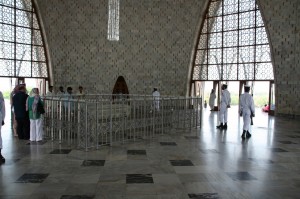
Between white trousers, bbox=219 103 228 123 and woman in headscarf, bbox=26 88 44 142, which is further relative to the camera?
white trousers, bbox=219 103 228 123

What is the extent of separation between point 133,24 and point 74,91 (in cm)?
518

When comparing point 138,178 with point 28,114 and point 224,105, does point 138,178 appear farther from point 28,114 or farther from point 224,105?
point 224,105

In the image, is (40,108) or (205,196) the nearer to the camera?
(205,196)

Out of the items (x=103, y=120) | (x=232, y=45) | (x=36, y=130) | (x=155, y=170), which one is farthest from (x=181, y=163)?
(x=232, y=45)

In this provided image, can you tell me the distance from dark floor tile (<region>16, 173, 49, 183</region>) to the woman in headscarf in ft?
9.38

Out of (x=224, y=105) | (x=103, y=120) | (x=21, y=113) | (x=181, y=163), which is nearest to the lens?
(x=181, y=163)

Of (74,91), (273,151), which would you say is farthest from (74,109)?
(74,91)

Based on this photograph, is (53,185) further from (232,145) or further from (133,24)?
(133,24)

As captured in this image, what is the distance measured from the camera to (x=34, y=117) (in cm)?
724

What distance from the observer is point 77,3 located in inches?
681

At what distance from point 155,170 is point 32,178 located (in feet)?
6.11

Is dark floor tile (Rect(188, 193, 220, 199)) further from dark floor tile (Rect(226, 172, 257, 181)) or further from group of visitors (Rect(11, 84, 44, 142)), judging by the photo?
group of visitors (Rect(11, 84, 44, 142))

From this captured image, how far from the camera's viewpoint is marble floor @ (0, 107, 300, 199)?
3904 mm

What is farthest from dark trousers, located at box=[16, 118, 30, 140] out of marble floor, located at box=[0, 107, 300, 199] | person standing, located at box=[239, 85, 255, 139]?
person standing, located at box=[239, 85, 255, 139]
